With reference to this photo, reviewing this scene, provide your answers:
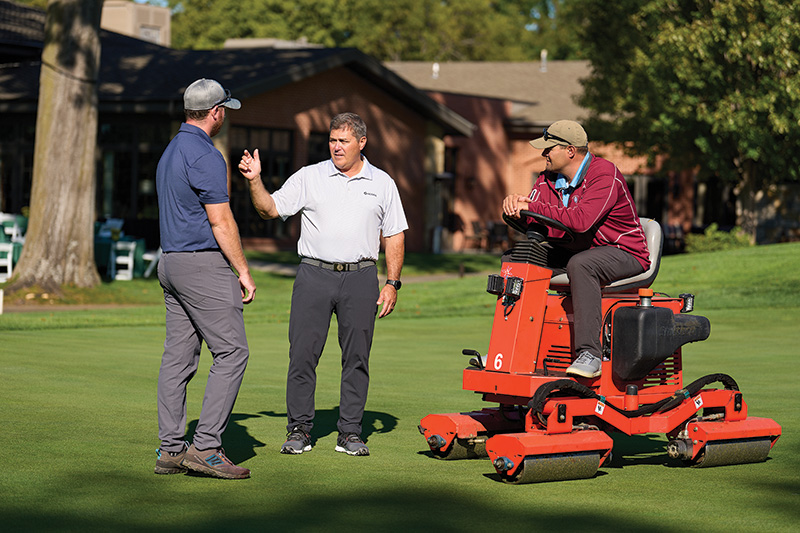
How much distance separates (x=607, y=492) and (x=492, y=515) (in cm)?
97

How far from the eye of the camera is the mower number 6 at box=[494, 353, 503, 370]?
7262 millimetres

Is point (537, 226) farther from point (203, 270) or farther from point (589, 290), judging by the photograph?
point (203, 270)

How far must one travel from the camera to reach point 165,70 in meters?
32.9

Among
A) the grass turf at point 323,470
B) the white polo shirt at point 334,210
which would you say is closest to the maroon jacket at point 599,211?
the white polo shirt at point 334,210

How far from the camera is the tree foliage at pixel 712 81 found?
97.8ft

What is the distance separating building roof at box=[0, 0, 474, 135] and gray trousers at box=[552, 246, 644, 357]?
23026mm

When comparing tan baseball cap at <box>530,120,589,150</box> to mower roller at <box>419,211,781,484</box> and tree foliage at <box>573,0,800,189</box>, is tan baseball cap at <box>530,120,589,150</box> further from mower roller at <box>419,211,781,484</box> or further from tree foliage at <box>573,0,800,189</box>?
tree foliage at <box>573,0,800,189</box>

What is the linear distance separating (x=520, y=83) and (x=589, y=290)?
4388cm

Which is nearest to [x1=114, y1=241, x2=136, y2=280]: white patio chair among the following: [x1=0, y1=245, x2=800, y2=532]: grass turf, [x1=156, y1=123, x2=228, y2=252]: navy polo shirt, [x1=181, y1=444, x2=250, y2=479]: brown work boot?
[x1=0, y1=245, x2=800, y2=532]: grass turf

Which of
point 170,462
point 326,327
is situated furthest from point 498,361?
point 170,462

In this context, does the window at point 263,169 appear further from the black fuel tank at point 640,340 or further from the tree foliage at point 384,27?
the tree foliage at point 384,27

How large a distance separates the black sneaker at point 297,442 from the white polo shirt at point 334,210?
113 centimetres

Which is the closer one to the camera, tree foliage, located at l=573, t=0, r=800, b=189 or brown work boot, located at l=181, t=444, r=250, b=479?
brown work boot, located at l=181, t=444, r=250, b=479

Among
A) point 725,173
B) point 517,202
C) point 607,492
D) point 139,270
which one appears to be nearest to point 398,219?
point 517,202
